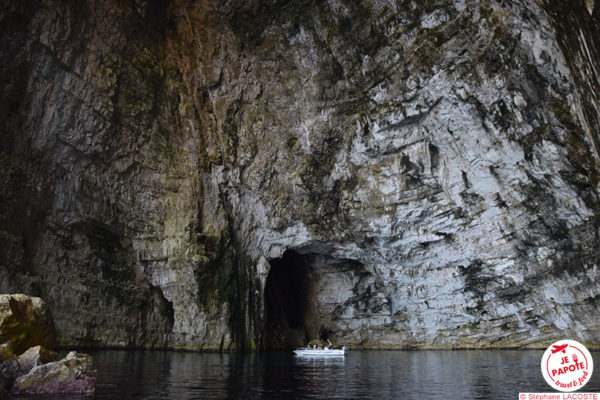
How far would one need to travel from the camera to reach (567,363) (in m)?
8.70

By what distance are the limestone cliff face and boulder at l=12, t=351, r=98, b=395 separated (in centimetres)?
1544

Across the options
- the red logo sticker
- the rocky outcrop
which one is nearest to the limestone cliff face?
the rocky outcrop

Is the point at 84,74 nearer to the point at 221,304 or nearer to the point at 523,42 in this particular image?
the point at 221,304

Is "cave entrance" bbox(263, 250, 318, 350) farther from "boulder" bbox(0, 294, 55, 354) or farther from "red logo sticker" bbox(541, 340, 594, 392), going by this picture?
"red logo sticker" bbox(541, 340, 594, 392)

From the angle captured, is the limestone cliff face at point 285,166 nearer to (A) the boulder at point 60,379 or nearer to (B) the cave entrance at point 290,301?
(B) the cave entrance at point 290,301

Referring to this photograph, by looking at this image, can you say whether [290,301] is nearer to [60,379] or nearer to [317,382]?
[317,382]

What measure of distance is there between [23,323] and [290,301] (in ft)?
92.3

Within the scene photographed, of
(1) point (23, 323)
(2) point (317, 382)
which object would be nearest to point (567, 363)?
(2) point (317, 382)

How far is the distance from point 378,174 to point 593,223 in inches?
473

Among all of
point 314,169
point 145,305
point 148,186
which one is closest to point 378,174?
point 314,169

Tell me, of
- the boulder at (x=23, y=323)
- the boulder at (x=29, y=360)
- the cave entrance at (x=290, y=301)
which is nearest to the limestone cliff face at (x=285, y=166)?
the cave entrance at (x=290, y=301)

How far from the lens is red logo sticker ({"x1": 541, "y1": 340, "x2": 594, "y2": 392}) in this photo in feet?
27.7

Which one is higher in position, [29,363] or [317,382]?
[29,363]

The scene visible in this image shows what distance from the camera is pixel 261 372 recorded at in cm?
1631
